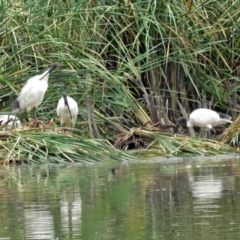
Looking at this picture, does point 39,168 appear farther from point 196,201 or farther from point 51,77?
point 196,201

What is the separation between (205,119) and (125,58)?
1502 mm

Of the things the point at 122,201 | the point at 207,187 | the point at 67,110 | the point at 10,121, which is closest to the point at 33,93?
the point at 10,121

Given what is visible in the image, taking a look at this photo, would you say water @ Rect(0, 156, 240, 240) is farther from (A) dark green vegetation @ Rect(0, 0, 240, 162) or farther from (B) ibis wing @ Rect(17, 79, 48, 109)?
(A) dark green vegetation @ Rect(0, 0, 240, 162)

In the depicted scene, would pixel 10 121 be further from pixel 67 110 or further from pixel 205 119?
pixel 205 119

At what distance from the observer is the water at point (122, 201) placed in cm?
725

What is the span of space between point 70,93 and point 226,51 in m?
2.35

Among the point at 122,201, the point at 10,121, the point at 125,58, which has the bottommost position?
the point at 122,201

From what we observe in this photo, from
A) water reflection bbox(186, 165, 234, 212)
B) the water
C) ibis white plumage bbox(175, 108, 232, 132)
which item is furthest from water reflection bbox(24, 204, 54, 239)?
ibis white plumage bbox(175, 108, 232, 132)

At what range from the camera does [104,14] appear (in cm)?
1509

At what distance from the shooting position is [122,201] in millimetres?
8805

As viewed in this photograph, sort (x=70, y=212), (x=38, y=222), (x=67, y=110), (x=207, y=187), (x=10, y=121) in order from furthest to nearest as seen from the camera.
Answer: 1. (x=10, y=121)
2. (x=67, y=110)
3. (x=207, y=187)
4. (x=70, y=212)
5. (x=38, y=222)

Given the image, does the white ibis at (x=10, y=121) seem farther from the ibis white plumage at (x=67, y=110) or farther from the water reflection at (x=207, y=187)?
the water reflection at (x=207, y=187)

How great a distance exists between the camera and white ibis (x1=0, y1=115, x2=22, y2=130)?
1353 centimetres

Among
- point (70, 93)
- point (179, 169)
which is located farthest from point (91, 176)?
point (70, 93)
